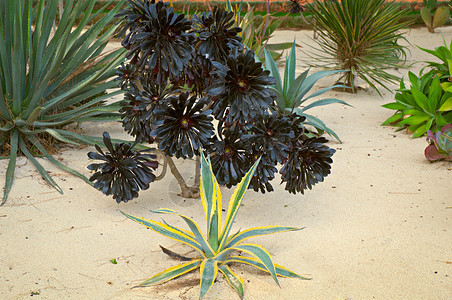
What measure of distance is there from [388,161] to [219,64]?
1.63m

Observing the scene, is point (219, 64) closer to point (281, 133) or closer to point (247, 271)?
point (281, 133)

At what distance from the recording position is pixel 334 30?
16.5ft

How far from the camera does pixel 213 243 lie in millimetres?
2111

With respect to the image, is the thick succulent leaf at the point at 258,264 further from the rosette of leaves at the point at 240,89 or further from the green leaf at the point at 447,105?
the green leaf at the point at 447,105

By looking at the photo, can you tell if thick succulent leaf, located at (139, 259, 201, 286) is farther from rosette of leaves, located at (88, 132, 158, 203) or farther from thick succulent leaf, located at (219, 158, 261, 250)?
rosette of leaves, located at (88, 132, 158, 203)

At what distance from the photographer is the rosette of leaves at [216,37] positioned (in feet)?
7.61

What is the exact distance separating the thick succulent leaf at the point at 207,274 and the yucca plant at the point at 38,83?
1173 millimetres

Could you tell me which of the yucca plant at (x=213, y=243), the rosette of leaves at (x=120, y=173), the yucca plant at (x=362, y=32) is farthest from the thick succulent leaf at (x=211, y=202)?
the yucca plant at (x=362, y=32)

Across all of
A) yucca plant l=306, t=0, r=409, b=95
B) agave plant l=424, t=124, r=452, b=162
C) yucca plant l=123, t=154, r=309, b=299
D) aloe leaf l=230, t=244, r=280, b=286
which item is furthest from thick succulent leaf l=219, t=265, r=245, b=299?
yucca plant l=306, t=0, r=409, b=95

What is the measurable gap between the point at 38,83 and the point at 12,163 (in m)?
0.63

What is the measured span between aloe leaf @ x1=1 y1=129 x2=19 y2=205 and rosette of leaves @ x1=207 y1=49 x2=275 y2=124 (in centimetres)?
123

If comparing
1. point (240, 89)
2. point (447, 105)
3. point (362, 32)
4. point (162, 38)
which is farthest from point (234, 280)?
point (362, 32)

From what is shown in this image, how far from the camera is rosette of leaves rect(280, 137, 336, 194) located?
2.42 metres

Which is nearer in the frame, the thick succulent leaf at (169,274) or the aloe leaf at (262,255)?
the aloe leaf at (262,255)
